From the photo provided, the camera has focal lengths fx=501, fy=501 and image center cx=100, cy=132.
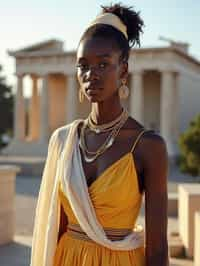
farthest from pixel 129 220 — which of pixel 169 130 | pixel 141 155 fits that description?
pixel 169 130

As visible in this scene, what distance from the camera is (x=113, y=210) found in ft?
6.19

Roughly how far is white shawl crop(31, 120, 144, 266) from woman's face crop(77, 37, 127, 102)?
9.8 inches

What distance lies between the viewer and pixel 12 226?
28.9ft

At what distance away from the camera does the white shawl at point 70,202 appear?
6.23ft

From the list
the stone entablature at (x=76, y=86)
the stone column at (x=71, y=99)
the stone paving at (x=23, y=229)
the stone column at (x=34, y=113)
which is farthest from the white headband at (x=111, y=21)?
the stone column at (x=34, y=113)

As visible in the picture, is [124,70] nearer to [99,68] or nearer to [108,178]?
[99,68]

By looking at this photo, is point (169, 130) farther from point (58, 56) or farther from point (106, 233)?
point (106, 233)

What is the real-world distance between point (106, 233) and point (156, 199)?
0.76ft

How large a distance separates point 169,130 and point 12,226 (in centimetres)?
3217

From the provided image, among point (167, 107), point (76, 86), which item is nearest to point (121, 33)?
point (167, 107)

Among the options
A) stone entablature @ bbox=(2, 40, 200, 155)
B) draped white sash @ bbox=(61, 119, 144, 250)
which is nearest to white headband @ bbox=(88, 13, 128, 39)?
draped white sash @ bbox=(61, 119, 144, 250)

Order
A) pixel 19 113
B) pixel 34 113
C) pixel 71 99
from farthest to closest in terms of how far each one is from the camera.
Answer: pixel 34 113
pixel 19 113
pixel 71 99

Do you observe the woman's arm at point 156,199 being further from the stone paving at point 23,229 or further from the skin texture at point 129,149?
the stone paving at point 23,229

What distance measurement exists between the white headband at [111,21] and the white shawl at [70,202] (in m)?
0.44
